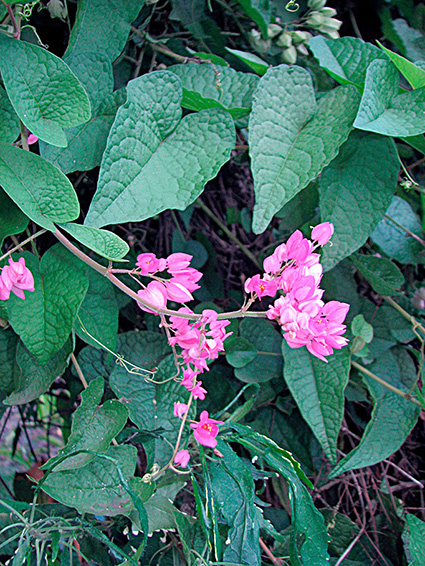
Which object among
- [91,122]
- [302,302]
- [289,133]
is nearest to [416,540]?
[302,302]

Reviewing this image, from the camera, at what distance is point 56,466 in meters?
0.41

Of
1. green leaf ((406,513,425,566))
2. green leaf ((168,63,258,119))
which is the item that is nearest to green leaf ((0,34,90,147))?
green leaf ((168,63,258,119))

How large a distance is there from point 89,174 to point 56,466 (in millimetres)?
336

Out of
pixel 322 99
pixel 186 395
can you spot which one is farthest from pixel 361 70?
pixel 186 395

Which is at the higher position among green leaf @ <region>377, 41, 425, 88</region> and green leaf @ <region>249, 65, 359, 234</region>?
green leaf @ <region>377, 41, 425, 88</region>

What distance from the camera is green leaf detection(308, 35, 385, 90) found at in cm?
49

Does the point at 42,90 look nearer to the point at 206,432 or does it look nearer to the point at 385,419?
the point at 206,432

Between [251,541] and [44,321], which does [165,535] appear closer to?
[251,541]

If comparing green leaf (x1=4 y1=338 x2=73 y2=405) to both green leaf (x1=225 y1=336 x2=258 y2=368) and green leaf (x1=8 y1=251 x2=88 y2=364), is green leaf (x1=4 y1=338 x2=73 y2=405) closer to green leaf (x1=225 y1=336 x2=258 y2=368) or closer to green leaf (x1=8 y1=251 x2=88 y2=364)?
green leaf (x1=8 y1=251 x2=88 y2=364)

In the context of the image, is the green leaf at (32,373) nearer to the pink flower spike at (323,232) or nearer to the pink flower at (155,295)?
the pink flower at (155,295)

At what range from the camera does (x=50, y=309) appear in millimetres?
416

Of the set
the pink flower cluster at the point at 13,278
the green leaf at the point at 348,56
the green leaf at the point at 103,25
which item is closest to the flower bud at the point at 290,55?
the green leaf at the point at 348,56

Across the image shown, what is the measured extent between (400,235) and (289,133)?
27cm

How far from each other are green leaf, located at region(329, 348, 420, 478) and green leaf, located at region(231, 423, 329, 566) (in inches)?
3.0
